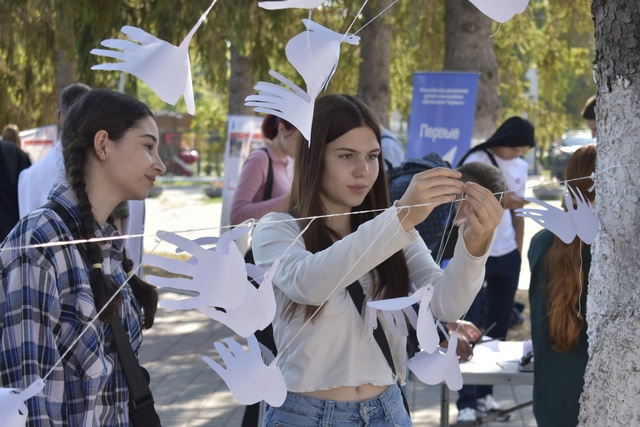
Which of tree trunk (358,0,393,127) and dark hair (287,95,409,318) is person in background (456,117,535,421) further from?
tree trunk (358,0,393,127)

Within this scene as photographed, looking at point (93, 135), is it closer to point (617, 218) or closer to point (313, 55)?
point (313, 55)

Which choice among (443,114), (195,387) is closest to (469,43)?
(443,114)

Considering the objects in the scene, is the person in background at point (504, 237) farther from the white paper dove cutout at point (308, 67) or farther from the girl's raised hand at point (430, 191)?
the white paper dove cutout at point (308, 67)

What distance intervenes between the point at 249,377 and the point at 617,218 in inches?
37.1

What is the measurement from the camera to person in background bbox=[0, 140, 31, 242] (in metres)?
5.92

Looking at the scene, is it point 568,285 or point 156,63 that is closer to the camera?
point 156,63

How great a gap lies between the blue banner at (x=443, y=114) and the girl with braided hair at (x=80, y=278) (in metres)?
5.55

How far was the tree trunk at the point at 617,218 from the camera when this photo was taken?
6.81 feet

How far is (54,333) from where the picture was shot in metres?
2.19

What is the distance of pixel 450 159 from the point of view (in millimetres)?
7781

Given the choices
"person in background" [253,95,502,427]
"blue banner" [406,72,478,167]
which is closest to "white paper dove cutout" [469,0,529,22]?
"person in background" [253,95,502,427]

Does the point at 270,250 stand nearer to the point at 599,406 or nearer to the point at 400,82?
the point at 599,406

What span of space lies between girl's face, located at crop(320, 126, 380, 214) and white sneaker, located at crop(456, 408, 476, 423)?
11.0ft

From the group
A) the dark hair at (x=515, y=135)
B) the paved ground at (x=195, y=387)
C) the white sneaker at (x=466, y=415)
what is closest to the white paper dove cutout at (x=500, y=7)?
the paved ground at (x=195, y=387)
